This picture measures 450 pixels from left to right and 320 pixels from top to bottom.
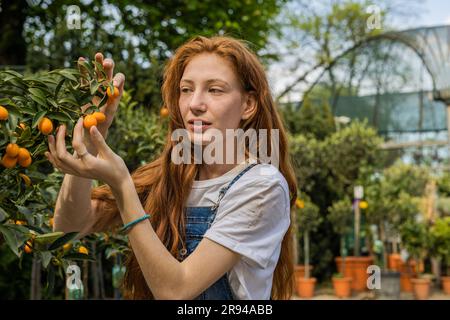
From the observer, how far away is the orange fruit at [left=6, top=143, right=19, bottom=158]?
48.1 inches

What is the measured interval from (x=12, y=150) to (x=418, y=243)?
8064mm

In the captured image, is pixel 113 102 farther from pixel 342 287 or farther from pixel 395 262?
pixel 395 262

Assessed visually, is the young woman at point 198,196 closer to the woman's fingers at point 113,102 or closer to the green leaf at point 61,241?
the woman's fingers at point 113,102

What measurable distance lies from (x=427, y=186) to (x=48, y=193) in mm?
8964

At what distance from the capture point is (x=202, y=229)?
1.39 metres

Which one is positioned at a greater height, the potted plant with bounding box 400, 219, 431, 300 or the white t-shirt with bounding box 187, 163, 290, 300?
the white t-shirt with bounding box 187, 163, 290, 300

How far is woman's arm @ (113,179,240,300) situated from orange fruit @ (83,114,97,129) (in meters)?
0.14

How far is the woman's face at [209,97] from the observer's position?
4.54 feet

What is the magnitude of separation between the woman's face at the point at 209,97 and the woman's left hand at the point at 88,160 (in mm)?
267

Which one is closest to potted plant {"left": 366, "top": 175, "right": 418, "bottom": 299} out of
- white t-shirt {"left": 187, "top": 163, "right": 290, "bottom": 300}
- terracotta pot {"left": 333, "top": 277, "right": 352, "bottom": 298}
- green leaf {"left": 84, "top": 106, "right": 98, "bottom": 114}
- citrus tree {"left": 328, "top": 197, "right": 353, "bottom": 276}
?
citrus tree {"left": 328, "top": 197, "right": 353, "bottom": 276}

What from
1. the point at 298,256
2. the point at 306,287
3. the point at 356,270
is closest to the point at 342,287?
the point at 306,287

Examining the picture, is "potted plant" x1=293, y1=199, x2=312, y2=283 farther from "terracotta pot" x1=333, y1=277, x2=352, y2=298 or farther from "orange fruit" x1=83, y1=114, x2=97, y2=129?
"orange fruit" x1=83, y1=114, x2=97, y2=129
